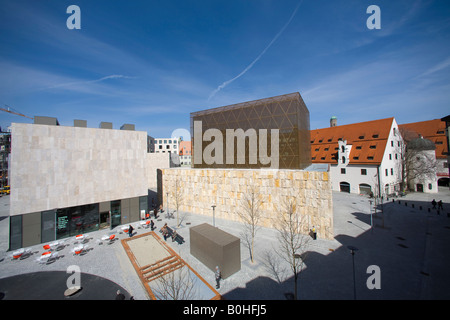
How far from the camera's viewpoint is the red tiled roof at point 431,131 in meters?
40.6

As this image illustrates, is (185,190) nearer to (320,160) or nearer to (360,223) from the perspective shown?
(360,223)

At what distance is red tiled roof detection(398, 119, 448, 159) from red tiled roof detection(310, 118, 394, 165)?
12.6 m

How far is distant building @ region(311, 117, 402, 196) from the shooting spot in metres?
35.9

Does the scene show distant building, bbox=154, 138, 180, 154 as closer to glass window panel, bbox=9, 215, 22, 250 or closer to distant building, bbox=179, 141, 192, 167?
distant building, bbox=179, 141, 192, 167

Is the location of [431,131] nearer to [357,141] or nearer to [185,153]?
[357,141]

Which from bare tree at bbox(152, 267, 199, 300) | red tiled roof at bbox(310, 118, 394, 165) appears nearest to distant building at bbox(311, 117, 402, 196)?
red tiled roof at bbox(310, 118, 394, 165)

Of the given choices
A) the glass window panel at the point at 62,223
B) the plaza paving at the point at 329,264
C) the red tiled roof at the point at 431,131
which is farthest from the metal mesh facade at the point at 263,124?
the red tiled roof at the point at 431,131

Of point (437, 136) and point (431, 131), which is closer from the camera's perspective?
point (437, 136)

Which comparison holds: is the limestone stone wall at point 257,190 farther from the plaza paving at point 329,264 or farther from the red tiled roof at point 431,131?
the red tiled roof at point 431,131

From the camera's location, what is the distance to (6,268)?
14.4 metres

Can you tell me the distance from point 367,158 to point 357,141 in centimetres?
541

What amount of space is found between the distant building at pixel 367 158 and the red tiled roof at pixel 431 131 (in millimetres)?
7514

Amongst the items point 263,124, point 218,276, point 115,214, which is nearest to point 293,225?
point 218,276

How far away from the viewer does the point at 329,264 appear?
13.9 meters
